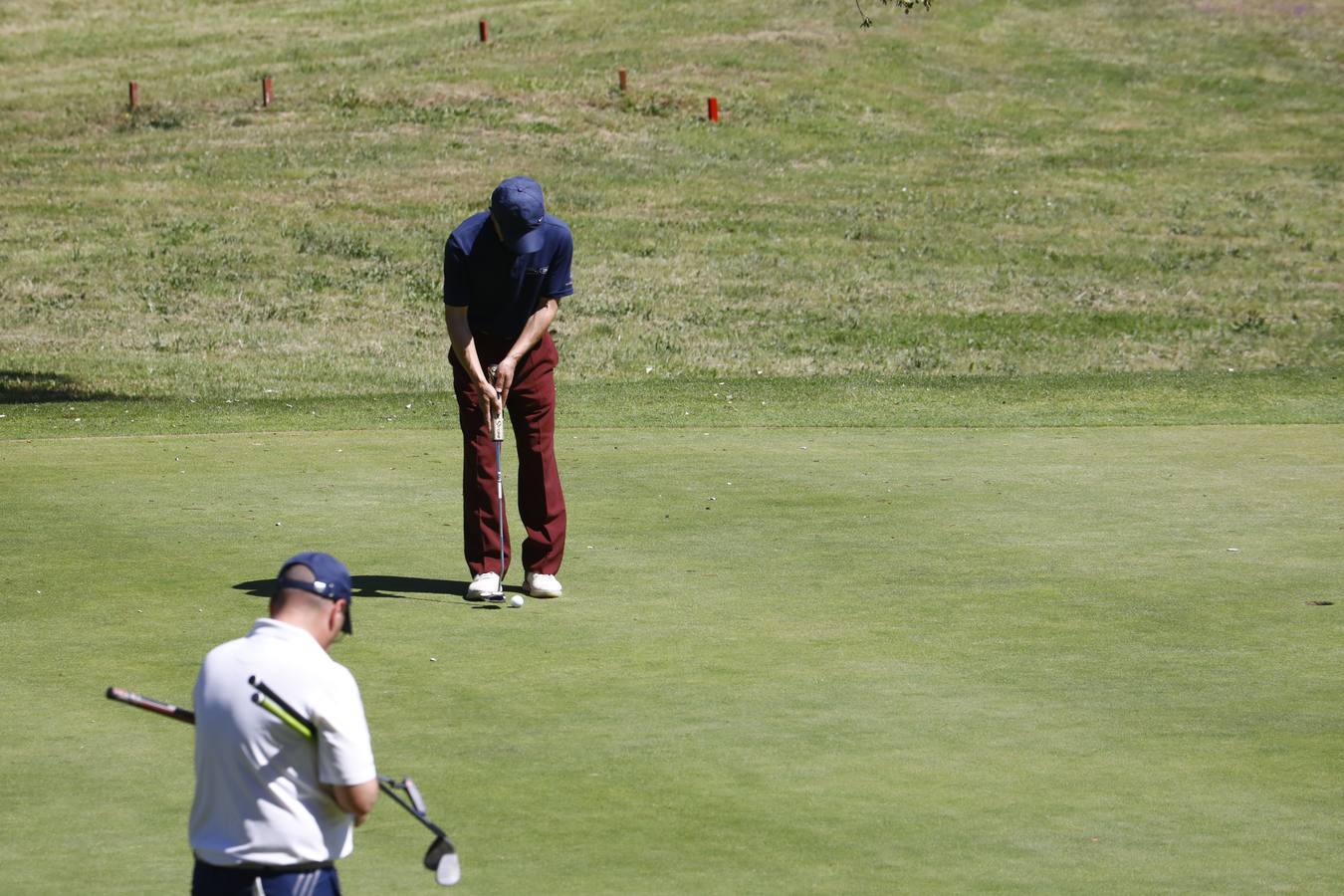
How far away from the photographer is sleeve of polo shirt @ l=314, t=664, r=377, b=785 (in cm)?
444

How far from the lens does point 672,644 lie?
9109 millimetres

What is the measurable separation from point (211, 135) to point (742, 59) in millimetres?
14802

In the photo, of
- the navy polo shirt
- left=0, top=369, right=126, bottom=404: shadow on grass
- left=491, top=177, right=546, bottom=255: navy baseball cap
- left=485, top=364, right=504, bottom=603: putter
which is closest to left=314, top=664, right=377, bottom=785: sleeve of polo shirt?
left=491, top=177, right=546, bottom=255: navy baseball cap

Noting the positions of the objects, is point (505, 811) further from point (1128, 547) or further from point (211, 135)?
point (211, 135)

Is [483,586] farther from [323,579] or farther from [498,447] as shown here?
[323,579]

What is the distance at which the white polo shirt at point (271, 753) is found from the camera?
A: 445 centimetres

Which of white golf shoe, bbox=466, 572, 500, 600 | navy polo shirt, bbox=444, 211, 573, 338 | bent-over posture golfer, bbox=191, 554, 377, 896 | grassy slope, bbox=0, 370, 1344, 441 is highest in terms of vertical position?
navy polo shirt, bbox=444, 211, 573, 338

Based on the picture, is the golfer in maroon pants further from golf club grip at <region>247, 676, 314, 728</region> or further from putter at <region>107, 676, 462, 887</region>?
golf club grip at <region>247, 676, 314, 728</region>

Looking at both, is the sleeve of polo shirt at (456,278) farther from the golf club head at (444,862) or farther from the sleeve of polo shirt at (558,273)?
the golf club head at (444,862)

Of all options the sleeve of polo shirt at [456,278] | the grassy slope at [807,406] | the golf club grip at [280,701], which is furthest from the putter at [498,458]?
the grassy slope at [807,406]

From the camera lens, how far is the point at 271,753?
4477 mm

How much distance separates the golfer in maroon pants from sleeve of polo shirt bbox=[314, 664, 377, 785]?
5.67 meters

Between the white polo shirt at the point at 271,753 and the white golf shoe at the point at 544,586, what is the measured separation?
18.7ft

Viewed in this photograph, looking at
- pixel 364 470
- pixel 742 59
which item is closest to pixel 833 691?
pixel 364 470
